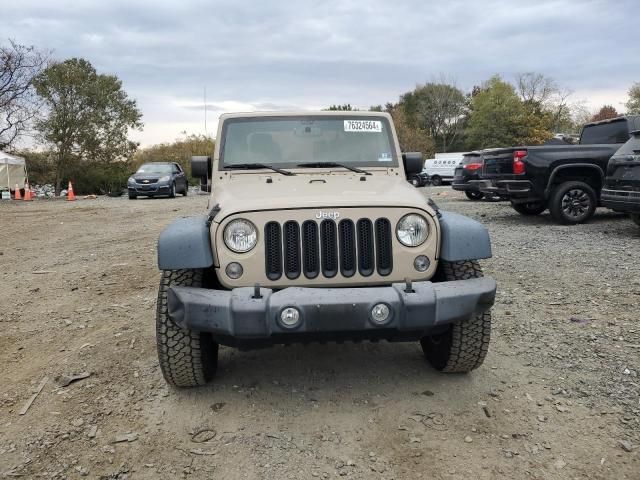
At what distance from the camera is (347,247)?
127 inches

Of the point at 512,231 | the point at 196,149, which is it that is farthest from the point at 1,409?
the point at 196,149

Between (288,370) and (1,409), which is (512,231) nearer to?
(288,370)

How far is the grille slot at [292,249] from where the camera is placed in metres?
3.20

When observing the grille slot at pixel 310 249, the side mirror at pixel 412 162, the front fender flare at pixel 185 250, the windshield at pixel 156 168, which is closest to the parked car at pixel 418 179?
the side mirror at pixel 412 162

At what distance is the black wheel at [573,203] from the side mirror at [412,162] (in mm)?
6279

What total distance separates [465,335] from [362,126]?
1.95 m

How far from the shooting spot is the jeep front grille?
10.5 ft

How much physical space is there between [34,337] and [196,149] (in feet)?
149

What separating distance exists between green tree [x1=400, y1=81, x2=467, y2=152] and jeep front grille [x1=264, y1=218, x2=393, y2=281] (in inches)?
2368

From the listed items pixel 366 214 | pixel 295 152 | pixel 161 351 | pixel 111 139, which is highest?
pixel 111 139

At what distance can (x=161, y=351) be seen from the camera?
3359mm

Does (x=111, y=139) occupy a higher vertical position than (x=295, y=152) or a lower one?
higher

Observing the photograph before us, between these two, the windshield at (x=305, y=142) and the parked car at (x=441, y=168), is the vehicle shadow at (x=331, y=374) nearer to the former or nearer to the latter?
the windshield at (x=305, y=142)

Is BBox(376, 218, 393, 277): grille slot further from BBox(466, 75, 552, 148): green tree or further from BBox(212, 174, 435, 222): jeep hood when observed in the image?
BBox(466, 75, 552, 148): green tree
